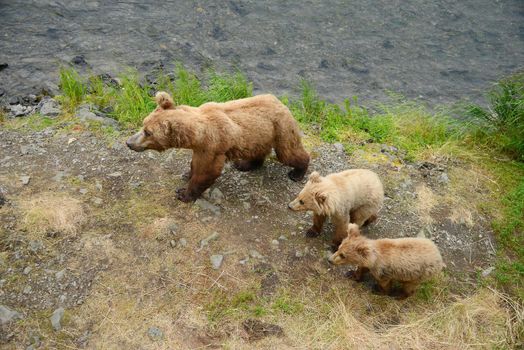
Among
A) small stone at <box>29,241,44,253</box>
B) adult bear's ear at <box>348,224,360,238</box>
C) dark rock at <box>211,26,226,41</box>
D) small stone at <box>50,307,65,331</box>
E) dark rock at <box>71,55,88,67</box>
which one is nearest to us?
small stone at <box>50,307,65,331</box>

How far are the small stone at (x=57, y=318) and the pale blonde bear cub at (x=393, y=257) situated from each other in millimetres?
2771

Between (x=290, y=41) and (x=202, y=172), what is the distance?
5839 mm

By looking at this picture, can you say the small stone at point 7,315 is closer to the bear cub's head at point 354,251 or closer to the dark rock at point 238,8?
the bear cub's head at point 354,251

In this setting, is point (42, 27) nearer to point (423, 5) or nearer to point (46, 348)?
point (46, 348)

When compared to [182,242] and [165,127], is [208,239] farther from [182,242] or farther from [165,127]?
[165,127]

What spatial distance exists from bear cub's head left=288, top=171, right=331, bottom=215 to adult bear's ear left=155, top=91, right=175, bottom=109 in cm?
178

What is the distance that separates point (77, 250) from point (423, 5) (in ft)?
34.3

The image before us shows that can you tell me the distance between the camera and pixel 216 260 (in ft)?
17.2

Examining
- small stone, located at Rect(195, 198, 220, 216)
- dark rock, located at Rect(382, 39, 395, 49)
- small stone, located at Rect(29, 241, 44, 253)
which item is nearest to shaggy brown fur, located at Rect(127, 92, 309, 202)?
small stone, located at Rect(195, 198, 220, 216)

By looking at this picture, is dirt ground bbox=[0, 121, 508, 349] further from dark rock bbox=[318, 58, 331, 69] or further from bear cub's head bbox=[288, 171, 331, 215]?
dark rock bbox=[318, 58, 331, 69]

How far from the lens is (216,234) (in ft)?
18.1

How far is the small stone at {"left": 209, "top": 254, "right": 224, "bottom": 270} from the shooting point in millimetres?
5207

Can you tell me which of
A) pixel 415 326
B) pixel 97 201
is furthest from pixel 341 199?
pixel 97 201

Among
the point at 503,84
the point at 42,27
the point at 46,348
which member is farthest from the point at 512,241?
the point at 42,27
